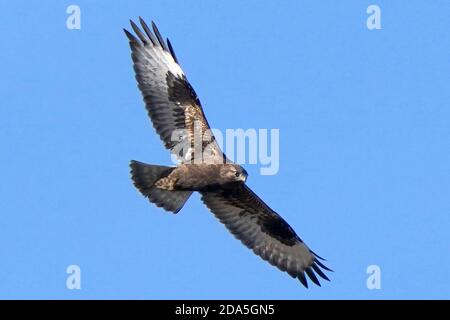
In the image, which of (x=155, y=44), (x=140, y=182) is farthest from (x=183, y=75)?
(x=140, y=182)

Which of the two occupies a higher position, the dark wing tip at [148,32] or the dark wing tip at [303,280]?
the dark wing tip at [148,32]

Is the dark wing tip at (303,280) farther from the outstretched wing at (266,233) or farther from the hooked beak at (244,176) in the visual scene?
the hooked beak at (244,176)

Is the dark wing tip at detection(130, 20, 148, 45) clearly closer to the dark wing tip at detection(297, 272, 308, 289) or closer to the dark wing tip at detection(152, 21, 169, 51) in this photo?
the dark wing tip at detection(152, 21, 169, 51)

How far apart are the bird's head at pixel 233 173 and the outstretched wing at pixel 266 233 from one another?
1222 mm

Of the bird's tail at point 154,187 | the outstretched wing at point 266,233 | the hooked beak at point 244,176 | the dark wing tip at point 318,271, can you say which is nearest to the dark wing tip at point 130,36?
the bird's tail at point 154,187

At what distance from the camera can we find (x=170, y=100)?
1702cm

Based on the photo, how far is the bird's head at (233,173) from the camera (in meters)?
16.2

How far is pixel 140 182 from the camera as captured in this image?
53.8 feet

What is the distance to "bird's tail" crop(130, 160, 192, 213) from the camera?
16.3 meters

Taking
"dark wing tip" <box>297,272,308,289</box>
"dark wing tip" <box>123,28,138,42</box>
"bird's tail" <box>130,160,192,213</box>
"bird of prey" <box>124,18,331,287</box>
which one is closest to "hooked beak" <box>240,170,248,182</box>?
"bird of prey" <box>124,18,331,287</box>

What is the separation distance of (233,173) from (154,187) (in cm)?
109
